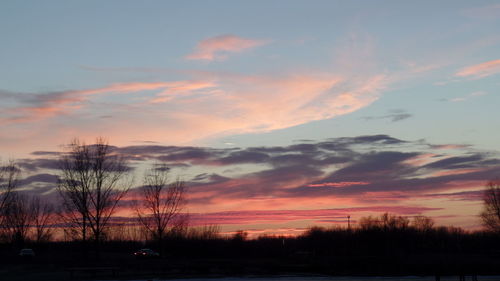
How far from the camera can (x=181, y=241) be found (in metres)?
76.6

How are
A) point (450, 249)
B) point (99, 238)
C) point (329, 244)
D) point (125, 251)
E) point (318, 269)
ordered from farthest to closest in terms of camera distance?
point (329, 244) < point (450, 249) < point (125, 251) < point (99, 238) < point (318, 269)

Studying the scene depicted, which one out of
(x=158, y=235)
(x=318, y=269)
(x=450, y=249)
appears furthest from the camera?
(x=450, y=249)

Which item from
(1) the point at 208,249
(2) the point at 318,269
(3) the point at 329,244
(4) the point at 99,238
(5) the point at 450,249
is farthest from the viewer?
(3) the point at 329,244

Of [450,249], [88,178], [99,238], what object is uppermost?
[88,178]

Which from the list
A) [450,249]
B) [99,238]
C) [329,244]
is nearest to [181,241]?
[99,238]

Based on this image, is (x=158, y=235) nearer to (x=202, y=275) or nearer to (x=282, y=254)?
(x=282, y=254)

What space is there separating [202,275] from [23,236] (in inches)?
2625

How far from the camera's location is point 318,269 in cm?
4747

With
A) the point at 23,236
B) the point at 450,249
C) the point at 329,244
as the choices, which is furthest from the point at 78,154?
the point at 450,249

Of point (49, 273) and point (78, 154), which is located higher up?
point (78, 154)

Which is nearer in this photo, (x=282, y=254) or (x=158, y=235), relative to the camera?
(x=158, y=235)

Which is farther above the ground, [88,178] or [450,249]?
[88,178]

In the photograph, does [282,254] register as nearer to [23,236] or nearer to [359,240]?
[359,240]

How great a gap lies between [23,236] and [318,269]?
66792mm
